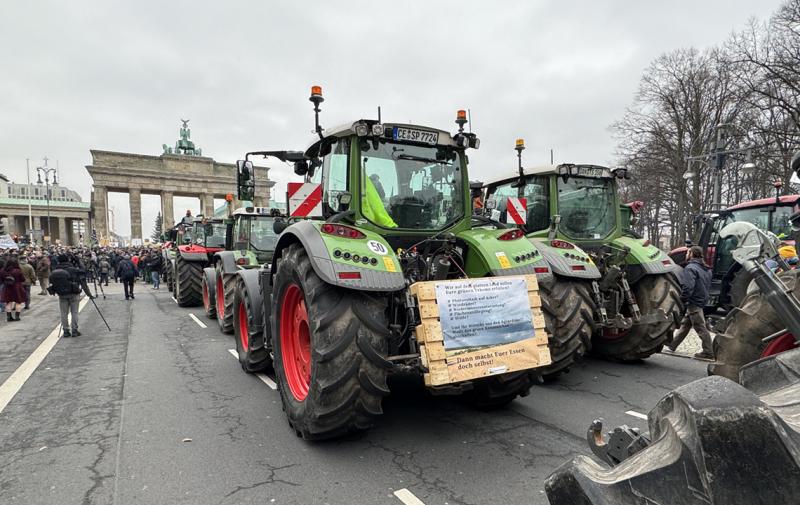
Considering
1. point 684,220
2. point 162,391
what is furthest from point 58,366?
point 684,220

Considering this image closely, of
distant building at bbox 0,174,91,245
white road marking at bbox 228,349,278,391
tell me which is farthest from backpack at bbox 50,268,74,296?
distant building at bbox 0,174,91,245

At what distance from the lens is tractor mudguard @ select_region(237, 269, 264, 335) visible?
5754 mm

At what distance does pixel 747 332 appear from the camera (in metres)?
2.79

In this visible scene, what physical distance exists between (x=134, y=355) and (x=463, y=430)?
5.69 metres

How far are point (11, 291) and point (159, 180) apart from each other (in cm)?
4425

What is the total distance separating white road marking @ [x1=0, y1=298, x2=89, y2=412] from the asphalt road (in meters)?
0.08

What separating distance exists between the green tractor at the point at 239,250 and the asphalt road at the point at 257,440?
2.63m

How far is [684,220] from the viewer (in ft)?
84.8

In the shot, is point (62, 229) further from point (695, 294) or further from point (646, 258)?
point (695, 294)

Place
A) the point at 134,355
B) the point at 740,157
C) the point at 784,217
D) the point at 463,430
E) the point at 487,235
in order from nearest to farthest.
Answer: the point at 463,430
the point at 487,235
the point at 134,355
the point at 784,217
the point at 740,157

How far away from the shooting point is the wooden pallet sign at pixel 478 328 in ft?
10.8

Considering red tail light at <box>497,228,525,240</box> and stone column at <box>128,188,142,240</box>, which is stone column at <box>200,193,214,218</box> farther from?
red tail light at <box>497,228,525,240</box>

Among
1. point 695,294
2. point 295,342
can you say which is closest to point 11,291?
point 295,342

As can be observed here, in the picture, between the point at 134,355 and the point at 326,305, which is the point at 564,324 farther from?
the point at 134,355
